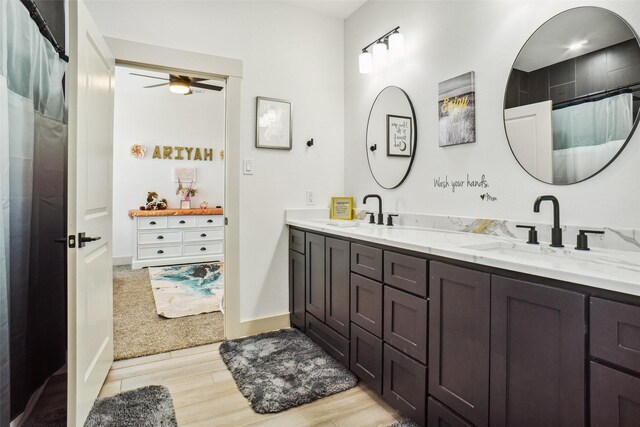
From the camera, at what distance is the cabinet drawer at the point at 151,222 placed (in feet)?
16.4

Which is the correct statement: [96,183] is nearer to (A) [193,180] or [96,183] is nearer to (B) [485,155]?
(B) [485,155]

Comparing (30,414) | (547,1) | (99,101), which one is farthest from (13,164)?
(547,1)

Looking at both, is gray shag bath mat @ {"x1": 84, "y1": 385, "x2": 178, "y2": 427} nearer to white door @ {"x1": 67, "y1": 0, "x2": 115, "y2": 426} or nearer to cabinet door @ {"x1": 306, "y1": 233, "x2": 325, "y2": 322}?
white door @ {"x1": 67, "y1": 0, "x2": 115, "y2": 426}

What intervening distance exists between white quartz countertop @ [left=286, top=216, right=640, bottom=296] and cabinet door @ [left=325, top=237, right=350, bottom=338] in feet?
0.47

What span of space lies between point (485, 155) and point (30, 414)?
8.84 ft

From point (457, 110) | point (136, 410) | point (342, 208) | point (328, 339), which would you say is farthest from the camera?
point (342, 208)

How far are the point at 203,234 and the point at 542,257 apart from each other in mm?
4819

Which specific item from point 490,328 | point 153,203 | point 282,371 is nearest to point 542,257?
point 490,328

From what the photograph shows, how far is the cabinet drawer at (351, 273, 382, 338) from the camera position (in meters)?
1.79

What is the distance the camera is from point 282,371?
82.9 inches

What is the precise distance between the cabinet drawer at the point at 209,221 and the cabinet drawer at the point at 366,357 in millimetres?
3904

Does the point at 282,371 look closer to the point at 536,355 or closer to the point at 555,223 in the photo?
the point at 536,355

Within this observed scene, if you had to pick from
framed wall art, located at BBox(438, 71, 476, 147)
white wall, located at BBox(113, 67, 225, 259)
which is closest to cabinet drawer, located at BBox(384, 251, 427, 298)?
framed wall art, located at BBox(438, 71, 476, 147)

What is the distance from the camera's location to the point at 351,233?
1984 millimetres
